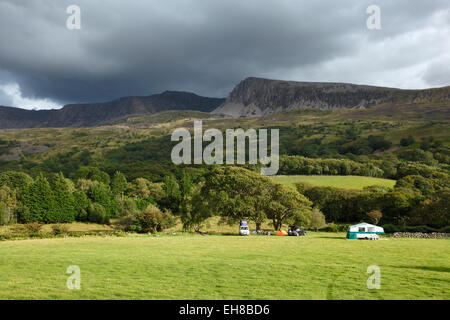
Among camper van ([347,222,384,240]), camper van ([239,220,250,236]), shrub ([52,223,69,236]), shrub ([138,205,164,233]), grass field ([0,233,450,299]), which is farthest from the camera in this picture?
shrub ([138,205,164,233])

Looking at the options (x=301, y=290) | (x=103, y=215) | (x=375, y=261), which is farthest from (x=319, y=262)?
(x=103, y=215)

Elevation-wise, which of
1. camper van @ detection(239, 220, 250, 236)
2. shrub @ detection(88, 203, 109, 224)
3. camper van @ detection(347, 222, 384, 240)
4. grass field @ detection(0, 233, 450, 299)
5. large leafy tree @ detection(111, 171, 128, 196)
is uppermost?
large leafy tree @ detection(111, 171, 128, 196)

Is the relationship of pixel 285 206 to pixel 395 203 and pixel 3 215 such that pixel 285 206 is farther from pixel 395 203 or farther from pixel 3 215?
pixel 3 215

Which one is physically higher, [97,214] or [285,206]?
[285,206]

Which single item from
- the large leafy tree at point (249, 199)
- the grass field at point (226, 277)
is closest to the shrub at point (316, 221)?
the large leafy tree at point (249, 199)

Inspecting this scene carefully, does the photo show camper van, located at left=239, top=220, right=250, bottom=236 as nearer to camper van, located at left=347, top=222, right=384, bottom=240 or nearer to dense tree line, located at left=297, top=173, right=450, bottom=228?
camper van, located at left=347, top=222, right=384, bottom=240

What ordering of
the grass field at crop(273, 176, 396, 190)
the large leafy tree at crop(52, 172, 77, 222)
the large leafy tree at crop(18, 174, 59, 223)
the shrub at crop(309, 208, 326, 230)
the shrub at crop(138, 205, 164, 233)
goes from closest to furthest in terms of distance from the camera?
1. the shrub at crop(138, 205, 164, 233)
2. the shrub at crop(309, 208, 326, 230)
3. the large leafy tree at crop(18, 174, 59, 223)
4. the large leafy tree at crop(52, 172, 77, 222)
5. the grass field at crop(273, 176, 396, 190)

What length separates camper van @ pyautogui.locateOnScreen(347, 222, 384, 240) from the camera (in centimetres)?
4000

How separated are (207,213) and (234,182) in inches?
269

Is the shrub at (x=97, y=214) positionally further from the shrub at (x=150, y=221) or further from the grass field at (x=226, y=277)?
the grass field at (x=226, y=277)

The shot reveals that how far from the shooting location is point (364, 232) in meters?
40.4

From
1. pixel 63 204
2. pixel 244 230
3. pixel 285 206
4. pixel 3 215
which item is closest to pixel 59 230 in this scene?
pixel 244 230

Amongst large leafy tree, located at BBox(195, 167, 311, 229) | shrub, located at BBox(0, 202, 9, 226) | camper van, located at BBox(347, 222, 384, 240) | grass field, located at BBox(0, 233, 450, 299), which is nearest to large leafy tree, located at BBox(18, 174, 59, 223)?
shrub, located at BBox(0, 202, 9, 226)
